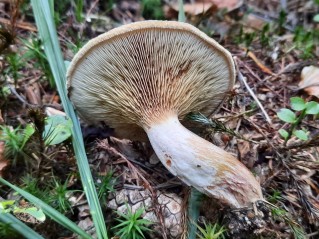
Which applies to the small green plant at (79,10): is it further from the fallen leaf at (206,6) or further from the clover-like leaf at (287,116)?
the clover-like leaf at (287,116)

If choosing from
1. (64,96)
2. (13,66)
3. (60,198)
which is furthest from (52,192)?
(13,66)

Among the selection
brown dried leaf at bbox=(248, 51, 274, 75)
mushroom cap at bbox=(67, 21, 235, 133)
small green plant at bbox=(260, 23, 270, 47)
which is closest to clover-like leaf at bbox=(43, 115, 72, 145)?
mushroom cap at bbox=(67, 21, 235, 133)

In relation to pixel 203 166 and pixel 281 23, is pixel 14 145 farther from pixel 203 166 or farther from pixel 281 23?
pixel 281 23

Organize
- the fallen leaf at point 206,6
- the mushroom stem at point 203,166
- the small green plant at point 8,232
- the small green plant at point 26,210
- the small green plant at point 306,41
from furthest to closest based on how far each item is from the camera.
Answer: the fallen leaf at point 206,6, the small green plant at point 306,41, the mushroom stem at point 203,166, the small green plant at point 8,232, the small green plant at point 26,210

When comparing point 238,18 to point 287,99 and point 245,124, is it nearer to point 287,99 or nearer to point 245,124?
point 287,99

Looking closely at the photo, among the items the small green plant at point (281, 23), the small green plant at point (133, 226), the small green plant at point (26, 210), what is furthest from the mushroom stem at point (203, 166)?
the small green plant at point (281, 23)

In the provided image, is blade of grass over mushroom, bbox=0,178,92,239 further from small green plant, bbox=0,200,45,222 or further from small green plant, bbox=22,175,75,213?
small green plant, bbox=22,175,75,213
